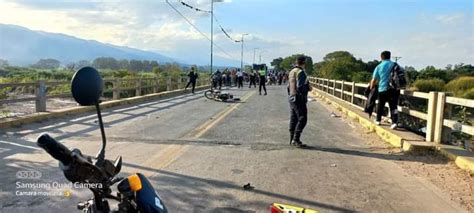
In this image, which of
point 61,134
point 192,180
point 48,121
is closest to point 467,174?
point 192,180

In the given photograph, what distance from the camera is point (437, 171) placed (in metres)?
7.07

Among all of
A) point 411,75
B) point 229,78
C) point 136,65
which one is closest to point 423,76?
point 411,75

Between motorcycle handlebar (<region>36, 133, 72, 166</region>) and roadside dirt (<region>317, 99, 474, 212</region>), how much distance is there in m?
4.70

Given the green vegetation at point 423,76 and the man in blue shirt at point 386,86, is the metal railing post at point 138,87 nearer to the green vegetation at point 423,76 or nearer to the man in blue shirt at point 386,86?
the man in blue shirt at point 386,86

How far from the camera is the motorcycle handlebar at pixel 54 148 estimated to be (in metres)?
2.01

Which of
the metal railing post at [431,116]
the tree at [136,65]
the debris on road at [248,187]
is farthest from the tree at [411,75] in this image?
the tree at [136,65]

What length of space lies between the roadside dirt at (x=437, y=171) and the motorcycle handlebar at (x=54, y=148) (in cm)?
470

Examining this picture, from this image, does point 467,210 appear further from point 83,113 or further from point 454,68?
point 454,68

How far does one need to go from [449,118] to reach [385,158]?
1.47m

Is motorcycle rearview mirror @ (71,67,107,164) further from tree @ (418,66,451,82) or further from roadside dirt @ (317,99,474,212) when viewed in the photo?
tree @ (418,66,451,82)

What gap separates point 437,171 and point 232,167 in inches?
128

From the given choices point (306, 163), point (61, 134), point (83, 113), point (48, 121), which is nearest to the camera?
point (306, 163)

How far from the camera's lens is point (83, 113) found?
14.2 metres

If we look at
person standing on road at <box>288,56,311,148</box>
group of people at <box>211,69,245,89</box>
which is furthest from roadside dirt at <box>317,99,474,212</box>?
group of people at <box>211,69,245,89</box>
